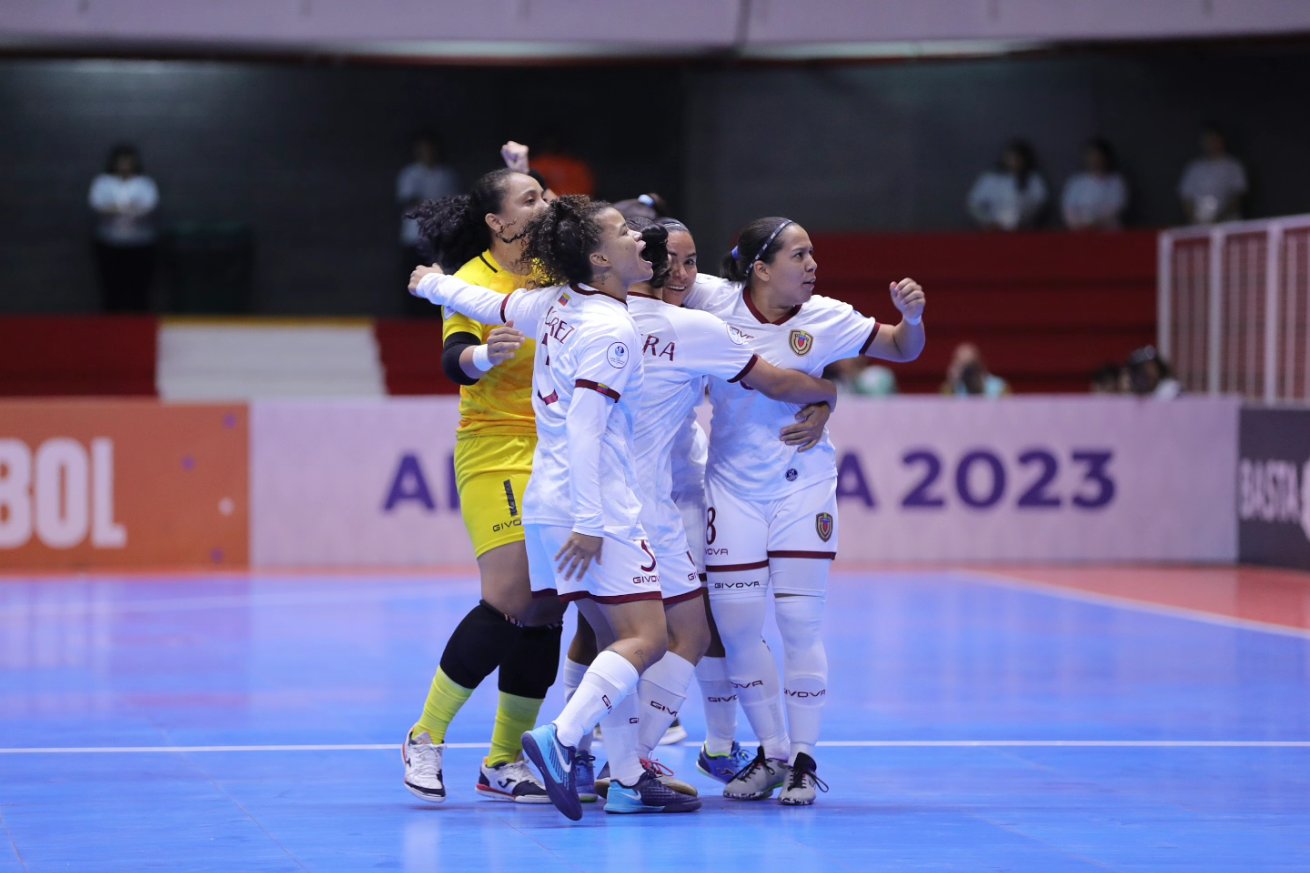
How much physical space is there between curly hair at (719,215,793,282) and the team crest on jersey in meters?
0.26

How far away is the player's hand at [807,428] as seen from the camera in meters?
5.80

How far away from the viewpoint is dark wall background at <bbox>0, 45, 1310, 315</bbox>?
1933 cm

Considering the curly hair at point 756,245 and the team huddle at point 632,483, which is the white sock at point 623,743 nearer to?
the team huddle at point 632,483

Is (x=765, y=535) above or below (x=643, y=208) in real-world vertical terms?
below

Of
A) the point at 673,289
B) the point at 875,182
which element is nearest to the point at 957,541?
the point at 875,182

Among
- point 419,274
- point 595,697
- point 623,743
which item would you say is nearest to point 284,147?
point 419,274

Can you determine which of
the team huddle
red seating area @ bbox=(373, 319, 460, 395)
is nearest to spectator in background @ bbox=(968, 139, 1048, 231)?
red seating area @ bbox=(373, 319, 460, 395)

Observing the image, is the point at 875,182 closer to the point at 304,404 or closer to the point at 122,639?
the point at 304,404

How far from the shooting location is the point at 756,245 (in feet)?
19.3

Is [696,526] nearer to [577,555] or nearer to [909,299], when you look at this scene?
[577,555]

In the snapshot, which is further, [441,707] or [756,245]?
[756,245]

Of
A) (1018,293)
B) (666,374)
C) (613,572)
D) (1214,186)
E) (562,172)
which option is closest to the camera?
(613,572)

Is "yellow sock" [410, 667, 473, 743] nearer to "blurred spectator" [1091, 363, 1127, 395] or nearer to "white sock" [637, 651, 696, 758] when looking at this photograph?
"white sock" [637, 651, 696, 758]

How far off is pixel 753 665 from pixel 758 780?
0.38m
